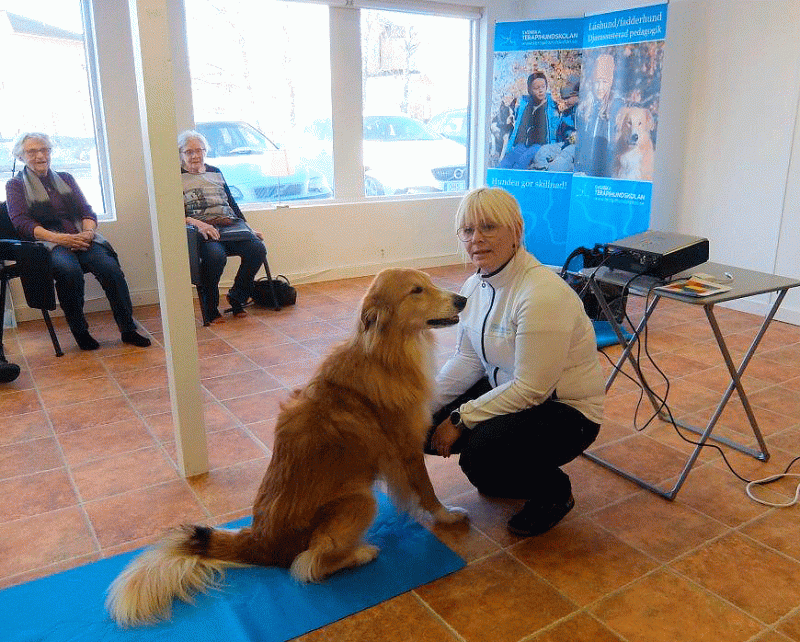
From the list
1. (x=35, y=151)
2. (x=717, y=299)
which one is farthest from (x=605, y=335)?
(x=35, y=151)

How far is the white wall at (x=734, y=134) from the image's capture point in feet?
13.8

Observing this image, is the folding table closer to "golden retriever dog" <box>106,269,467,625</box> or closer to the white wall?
"golden retriever dog" <box>106,269,467,625</box>

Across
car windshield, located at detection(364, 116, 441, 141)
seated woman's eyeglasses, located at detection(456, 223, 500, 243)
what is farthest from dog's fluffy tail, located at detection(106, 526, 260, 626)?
car windshield, located at detection(364, 116, 441, 141)

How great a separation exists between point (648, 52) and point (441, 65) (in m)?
1.99

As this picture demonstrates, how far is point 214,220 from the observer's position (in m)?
4.64

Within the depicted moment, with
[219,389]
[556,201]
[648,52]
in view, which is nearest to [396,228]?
[556,201]

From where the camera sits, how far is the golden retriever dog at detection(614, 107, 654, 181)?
4641 mm

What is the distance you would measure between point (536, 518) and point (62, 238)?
3.30m

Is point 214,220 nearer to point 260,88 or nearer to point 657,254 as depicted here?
point 260,88

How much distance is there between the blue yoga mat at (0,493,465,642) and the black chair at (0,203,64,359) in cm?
228

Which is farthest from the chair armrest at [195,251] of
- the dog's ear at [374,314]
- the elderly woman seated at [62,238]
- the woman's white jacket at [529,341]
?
the dog's ear at [374,314]

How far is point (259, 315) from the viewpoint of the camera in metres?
4.62

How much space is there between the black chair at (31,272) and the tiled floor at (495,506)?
11.9 inches

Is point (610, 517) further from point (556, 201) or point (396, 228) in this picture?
point (396, 228)
